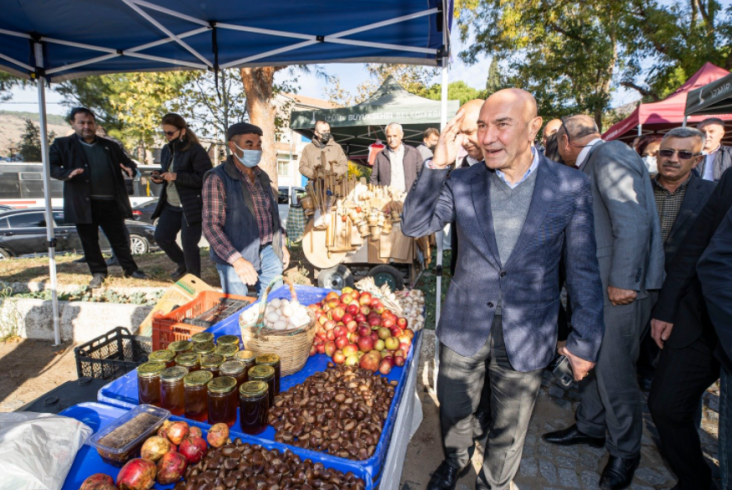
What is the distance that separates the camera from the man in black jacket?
4629 millimetres

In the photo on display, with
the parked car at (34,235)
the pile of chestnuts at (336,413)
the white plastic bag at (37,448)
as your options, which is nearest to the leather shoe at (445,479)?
the pile of chestnuts at (336,413)

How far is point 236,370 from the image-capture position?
1.82 metres

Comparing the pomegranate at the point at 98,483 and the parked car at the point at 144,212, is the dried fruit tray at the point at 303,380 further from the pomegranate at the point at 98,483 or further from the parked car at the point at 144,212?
the parked car at the point at 144,212

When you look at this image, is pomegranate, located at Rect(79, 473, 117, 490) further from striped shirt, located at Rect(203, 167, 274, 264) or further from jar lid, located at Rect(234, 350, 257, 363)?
striped shirt, located at Rect(203, 167, 274, 264)

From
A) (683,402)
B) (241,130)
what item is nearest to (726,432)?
(683,402)

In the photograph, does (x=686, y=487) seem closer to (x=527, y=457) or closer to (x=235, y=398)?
(x=527, y=457)

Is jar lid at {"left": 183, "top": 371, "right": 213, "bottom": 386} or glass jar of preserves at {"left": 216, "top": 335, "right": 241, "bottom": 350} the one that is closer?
jar lid at {"left": 183, "top": 371, "right": 213, "bottom": 386}

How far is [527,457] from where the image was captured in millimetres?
2785

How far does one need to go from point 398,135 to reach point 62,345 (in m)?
5.18

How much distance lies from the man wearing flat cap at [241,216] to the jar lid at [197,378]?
117 centimetres

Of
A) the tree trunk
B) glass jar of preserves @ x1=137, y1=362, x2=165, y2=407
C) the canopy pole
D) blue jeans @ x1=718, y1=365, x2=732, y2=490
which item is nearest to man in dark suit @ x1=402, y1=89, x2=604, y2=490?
blue jeans @ x1=718, y1=365, x2=732, y2=490

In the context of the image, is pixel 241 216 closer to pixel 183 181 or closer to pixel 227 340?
pixel 227 340

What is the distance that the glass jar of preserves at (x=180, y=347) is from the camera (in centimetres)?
204

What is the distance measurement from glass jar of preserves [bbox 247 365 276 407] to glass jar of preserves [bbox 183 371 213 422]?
186 millimetres
